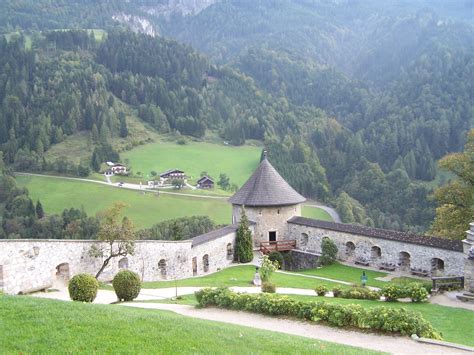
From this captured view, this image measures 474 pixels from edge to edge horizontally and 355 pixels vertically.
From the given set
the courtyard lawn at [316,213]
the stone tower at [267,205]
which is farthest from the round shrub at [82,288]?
the courtyard lawn at [316,213]

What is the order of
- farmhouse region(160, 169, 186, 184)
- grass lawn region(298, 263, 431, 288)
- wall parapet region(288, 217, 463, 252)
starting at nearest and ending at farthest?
wall parapet region(288, 217, 463, 252)
grass lawn region(298, 263, 431, 288)
farmhouse region(160, 169, 186, 184)

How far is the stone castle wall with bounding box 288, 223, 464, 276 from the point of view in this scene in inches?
1164

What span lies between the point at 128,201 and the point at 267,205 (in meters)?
54.9

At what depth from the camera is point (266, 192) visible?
38094mm

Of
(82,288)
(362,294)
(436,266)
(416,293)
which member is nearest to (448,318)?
(416,293)

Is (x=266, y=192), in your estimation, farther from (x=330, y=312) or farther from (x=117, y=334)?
(x=117, y=334)

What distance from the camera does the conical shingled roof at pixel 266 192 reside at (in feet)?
124

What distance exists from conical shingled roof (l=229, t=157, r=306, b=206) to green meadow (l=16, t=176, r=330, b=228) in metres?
42.8

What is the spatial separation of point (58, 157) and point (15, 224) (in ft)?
93.6

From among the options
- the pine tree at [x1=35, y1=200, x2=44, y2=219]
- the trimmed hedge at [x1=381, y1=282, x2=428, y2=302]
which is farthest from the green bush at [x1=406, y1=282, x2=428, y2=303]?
the pine tree at [x1=35, y1=200, x2=44, y2=219]

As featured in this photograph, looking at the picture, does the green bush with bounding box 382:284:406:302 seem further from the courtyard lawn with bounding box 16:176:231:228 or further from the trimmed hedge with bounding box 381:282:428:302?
the courtyard lawn with bounding box 16:176:231:228

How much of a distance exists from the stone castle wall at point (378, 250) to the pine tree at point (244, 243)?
13.3 feet

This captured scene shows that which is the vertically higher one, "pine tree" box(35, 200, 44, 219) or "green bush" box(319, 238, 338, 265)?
"pine tree" box(35, 200, 44, 219)

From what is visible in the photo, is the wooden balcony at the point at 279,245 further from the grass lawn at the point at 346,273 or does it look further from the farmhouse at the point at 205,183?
the farmhouse at the point at 205,183
